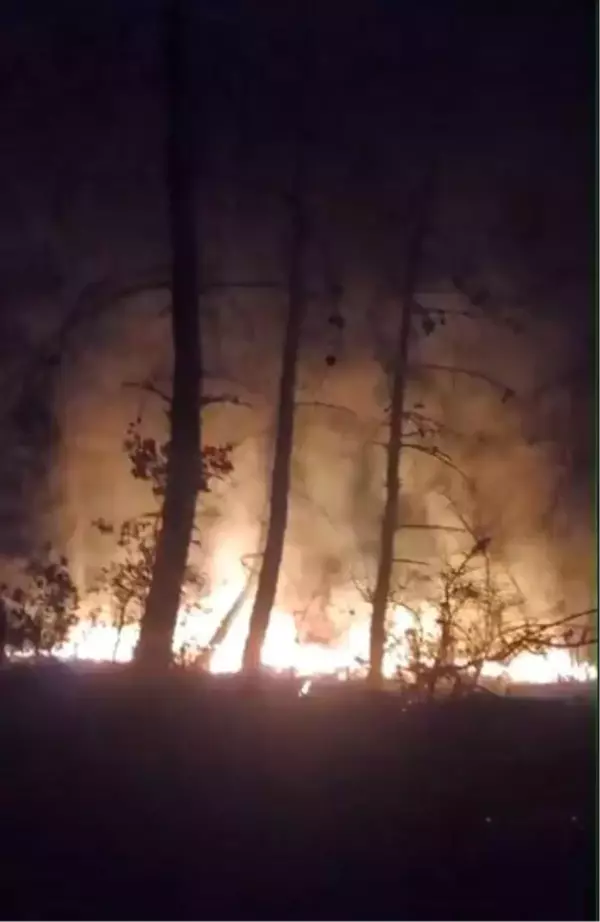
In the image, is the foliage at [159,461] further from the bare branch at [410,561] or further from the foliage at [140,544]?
the bare branch at [410,561]

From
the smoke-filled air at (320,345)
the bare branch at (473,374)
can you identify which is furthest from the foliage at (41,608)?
the bare branch at (473,374)

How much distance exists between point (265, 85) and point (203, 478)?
1027 millimetres

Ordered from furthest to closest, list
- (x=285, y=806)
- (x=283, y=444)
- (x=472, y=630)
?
(x=283, y=444)
(x=472, y=630)
(x=285, y=806)

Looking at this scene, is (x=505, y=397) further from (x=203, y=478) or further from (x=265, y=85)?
(x=265, y=85)

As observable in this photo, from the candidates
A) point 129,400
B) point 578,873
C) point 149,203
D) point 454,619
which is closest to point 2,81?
point 149,203

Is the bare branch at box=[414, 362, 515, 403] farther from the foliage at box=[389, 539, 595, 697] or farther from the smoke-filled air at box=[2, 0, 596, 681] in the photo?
the foliage at box=[389, 539, 595, 697]

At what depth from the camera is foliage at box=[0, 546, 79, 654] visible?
2848mm

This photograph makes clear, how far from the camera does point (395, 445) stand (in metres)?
2.94

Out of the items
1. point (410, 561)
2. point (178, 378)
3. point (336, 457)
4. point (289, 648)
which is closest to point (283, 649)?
point (289, 648)

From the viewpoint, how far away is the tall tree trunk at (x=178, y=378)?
108 inches

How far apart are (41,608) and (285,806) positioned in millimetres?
1156

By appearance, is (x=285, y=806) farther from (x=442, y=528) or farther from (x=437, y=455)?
(x=437, y=455)

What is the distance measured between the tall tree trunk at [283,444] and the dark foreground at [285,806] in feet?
1.39

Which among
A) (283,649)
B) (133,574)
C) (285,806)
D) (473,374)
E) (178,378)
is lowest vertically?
(285,806)
